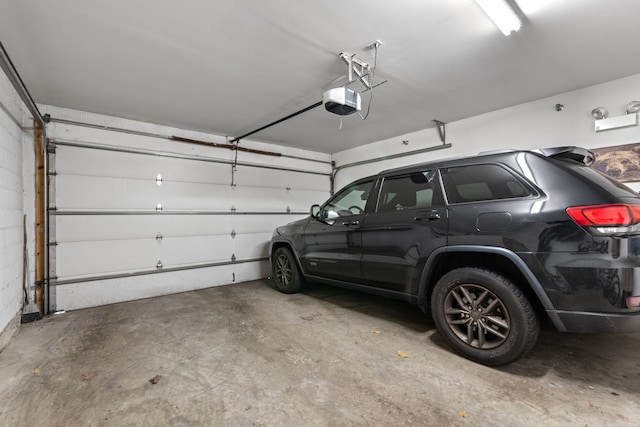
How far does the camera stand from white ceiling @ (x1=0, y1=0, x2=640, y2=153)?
2.10 meters

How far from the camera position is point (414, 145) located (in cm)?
513

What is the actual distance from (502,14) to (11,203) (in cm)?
498

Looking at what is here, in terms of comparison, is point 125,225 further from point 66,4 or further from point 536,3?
point 536,3

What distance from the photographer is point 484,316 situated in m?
2.17

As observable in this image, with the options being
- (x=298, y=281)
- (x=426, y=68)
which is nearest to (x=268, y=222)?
(x=298, y=281)

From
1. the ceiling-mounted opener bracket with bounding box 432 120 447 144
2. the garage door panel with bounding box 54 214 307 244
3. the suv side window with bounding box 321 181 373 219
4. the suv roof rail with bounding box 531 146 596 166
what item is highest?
the ceiling-mounted opener bracket with bounding box 432 120 447 144

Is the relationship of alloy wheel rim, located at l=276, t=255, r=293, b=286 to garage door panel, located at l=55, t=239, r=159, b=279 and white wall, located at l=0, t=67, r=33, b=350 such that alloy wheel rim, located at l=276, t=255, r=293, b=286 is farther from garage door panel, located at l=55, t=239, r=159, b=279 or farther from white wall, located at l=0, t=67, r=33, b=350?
white wall, located at l=0, t=67, r=33, b=350

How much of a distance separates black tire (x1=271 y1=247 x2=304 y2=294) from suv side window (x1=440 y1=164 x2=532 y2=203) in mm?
2565

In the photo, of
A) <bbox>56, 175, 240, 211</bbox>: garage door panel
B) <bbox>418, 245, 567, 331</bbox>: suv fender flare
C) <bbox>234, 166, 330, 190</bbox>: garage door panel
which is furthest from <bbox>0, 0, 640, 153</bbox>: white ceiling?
<bbox>418, 245, 567, 331</bbox>: suv fender flare

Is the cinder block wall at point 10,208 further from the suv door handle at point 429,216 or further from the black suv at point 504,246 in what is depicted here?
the suv door handle at point 429,216

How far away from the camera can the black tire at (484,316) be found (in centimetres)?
200

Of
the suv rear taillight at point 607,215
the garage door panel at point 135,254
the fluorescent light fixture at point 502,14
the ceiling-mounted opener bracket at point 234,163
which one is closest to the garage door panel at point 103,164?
the garage door panel at point 135,254

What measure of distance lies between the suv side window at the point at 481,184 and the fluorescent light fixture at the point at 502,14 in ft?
3.62

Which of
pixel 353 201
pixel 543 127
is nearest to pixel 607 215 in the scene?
pixel 353 201
